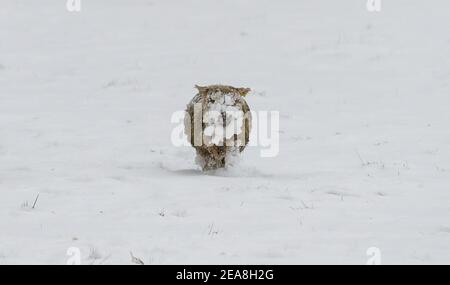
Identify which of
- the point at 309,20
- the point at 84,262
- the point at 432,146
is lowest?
the point at 84,262

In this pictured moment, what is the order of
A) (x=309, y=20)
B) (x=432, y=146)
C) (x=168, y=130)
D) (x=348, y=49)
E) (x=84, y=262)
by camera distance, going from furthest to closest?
1. (x=309, y=20)
2. (x=348, y=49)
3. (x=168, y=130)
4. (x=432, y=146)
5. (x=84, y=262)

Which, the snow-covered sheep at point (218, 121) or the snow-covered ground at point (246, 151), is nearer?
the snow-covered ground at point (246, 151)

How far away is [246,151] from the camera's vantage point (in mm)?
10672

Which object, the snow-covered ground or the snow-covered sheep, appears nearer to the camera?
the snow-covered ground

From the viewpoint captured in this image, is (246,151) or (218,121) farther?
(246,151)

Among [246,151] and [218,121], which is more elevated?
[218,121]

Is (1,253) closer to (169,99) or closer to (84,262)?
(84,262)

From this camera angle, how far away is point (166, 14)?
68.4 ft

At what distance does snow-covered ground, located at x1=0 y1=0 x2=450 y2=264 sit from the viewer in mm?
6406

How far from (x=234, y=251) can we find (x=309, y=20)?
47.5ft

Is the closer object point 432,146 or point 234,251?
point 234,251

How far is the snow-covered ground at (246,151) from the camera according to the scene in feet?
21.0

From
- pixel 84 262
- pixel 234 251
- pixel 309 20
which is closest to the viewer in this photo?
pixel 84 262

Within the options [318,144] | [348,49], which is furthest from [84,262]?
[348,49]
